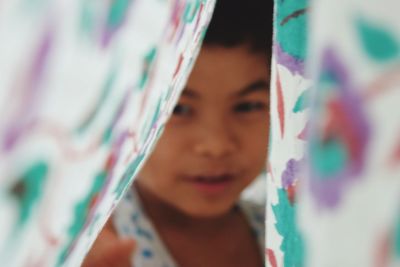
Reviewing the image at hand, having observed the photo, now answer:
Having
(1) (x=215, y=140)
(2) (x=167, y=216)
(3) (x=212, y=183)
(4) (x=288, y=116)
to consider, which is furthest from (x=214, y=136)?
(4) (x=288, y=116)

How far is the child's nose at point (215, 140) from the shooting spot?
887 mm

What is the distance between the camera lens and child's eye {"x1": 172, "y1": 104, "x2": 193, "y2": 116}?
0.90 metres

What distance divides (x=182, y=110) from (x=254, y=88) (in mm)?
107

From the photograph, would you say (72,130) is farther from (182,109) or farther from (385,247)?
(182,109)

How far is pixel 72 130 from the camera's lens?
287mm

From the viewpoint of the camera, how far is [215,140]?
89cm

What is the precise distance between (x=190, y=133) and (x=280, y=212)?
0.51 metres

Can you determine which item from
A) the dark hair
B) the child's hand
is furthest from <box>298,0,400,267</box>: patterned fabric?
the dark hair

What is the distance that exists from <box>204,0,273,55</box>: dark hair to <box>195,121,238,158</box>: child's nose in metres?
0.11

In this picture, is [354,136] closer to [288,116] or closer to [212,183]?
[288,116]

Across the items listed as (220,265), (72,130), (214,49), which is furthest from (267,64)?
(72,130)

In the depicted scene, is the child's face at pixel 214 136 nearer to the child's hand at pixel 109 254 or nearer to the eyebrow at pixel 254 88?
the eyebrow at pixel 254 88

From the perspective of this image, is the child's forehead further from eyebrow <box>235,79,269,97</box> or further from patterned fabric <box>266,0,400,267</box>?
patterned fabric <box>266,0,400,267</box>

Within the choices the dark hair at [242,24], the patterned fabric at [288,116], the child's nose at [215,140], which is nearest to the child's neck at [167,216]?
the child's nose at [215,140]
